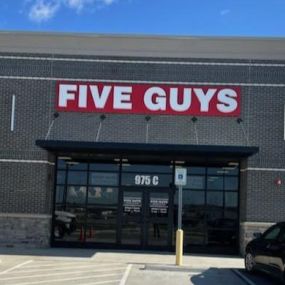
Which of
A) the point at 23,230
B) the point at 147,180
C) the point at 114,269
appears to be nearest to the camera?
the point at 114,269

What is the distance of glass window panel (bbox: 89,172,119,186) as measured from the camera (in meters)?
20.8

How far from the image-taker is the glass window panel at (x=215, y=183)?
20.6 meters

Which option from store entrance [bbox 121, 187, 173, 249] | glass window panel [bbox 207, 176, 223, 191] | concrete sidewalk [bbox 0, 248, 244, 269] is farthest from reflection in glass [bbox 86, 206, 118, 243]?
glass window panel [bbox 207, 176, 223, 191]

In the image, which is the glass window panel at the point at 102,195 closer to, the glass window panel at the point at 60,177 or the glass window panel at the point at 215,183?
the glass window panel at the point at 60,177

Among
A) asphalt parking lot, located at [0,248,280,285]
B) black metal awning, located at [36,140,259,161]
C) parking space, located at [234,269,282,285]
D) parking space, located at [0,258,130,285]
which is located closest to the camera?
parking space, located at [0,258,130,285]

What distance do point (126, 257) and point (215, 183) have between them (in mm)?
4480

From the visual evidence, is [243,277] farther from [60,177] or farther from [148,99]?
[60,177]

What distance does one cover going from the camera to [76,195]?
20.8 metres

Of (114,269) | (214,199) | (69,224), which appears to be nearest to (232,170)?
(214,199)

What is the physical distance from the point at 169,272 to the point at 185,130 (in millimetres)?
6040

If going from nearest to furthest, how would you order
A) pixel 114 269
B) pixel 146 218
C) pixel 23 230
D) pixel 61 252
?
pixel 114 269 → pixel 61 252 → pixel 23 230 → pixel 146 218

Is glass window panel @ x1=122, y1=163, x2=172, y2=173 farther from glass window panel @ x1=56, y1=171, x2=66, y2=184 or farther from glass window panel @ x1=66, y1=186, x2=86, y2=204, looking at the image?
glass window panel @ x1=56, y1=171, x2=66, y2=184

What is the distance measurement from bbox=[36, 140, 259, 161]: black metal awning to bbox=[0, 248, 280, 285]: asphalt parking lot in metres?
3.28

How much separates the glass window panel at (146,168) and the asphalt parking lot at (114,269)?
298cm
